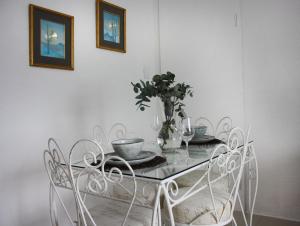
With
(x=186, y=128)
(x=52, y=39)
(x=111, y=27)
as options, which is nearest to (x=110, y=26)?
(x=111, y=27)

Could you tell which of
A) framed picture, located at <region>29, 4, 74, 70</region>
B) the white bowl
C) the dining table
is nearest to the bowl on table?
the dining table

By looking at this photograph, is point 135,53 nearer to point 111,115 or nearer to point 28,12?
point 111,115

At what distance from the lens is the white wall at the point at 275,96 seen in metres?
2.37

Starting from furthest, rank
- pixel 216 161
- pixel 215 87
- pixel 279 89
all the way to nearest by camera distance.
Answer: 1. pixel 215 87
2. pixel 279 89
3. pixel 216 161

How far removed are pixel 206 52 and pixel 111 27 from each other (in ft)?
3.23

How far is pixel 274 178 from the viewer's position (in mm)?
2494

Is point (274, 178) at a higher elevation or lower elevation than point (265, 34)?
lower

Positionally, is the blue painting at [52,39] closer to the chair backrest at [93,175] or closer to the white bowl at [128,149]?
the chair backrest at [93,175]

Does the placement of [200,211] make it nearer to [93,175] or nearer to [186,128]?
[186,128]

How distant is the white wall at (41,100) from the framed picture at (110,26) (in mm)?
59

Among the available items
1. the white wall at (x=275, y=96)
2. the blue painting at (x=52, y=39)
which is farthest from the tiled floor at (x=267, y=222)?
the blue painting at (x=52, y=39)

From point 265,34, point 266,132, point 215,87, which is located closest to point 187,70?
point 215,87

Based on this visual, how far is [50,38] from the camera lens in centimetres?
211

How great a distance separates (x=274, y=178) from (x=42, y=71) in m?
2.16
